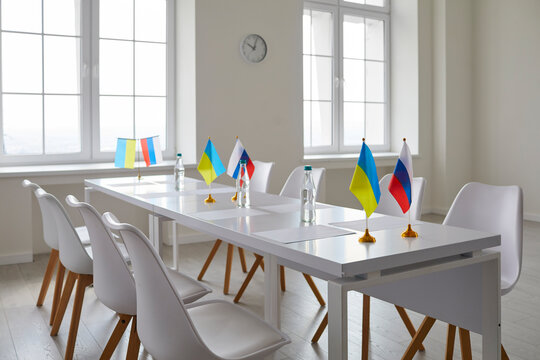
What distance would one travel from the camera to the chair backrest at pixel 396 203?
2.89m

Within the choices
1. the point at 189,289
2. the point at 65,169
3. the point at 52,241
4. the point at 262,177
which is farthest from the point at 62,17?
the point at 189,289

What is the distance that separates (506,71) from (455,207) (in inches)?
189

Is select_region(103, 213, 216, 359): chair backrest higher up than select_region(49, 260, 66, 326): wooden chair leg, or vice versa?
select_region(103, 213, 216, 359): chair backrest

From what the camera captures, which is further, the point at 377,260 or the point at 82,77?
the point at 82,77

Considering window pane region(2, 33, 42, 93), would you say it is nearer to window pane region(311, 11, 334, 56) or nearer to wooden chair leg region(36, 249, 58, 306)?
wooden chair leg region(36, 249, 58, 306)

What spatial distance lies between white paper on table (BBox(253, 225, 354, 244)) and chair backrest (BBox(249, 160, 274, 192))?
2032 millimetres

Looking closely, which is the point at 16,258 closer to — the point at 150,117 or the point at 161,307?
the point at 150,117

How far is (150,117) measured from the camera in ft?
19.1

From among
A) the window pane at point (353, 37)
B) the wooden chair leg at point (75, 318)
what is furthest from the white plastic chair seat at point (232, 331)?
the window pane at point (353, 37)

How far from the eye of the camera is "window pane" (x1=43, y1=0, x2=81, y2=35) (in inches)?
207

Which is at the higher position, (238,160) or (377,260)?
(238,160)

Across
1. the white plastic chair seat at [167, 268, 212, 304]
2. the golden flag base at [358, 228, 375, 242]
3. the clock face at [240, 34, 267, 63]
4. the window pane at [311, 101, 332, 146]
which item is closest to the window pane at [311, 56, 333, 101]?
the window pane at [311, 101, 332, 146]

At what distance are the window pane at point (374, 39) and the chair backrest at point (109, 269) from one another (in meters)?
5.94

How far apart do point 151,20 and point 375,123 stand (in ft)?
10.9
